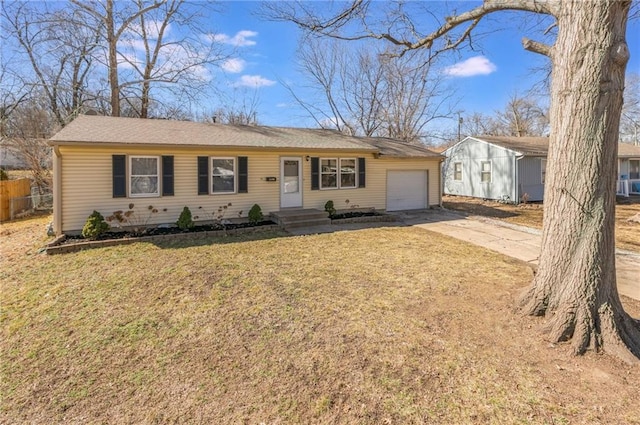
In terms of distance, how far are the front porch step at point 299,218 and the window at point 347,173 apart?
1706 mm

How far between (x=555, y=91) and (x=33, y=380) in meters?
6.06

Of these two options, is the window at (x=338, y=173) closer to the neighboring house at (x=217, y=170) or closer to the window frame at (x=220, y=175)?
the neighboring house at (x=217, y=170)

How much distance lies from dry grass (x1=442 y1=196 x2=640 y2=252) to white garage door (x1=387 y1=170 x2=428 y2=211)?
6.47ft

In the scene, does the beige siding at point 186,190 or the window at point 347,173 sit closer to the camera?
the beige siding at point 186,190

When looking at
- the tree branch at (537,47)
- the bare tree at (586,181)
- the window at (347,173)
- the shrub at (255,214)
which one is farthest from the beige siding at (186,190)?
the bare tree at (586,181)

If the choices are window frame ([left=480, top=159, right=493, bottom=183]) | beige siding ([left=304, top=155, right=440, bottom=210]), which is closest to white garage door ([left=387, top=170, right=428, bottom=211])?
beige siding ([left=304, top=155, right=440, bottom=210])

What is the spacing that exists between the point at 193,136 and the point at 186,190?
1.78 metres

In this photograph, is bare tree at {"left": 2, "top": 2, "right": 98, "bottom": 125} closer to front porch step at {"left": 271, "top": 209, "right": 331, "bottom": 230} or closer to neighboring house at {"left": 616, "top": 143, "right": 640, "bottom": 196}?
front porch step at {"left": 271, "top": 209, "right": 331, "bottom": 230}

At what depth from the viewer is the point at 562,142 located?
3.61 metres

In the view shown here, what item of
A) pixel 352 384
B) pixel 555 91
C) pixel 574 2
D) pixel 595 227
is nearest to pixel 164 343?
pixel 352 384

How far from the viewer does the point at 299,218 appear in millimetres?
10617

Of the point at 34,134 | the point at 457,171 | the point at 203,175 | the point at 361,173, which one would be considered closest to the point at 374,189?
the point at 361,173

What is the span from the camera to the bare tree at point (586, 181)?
336 cm

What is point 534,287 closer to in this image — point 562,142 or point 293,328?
point 562,142
